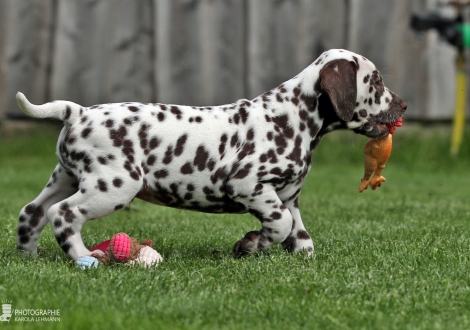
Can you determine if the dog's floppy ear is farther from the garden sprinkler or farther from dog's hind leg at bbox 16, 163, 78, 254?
the garden sprinkler

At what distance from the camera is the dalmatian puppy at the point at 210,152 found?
3971mm

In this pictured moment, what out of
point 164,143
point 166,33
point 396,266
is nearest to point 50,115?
point 164,143

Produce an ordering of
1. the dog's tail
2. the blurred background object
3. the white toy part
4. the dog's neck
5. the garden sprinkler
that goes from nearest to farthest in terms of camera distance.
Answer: the white toy part → the dog's tail → the dog's neck → the garden sprinkler → the blurred background object

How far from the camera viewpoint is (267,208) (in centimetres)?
413

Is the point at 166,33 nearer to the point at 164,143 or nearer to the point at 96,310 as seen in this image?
the point at 164,143

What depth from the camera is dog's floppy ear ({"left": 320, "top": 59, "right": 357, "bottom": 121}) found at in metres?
4.23

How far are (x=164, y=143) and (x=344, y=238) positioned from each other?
1412 mm

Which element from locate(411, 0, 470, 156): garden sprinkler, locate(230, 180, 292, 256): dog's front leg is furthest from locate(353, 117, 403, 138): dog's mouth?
locate(411, 0, 470, 156): garden sprinkler

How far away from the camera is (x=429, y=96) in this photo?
31.6 feet

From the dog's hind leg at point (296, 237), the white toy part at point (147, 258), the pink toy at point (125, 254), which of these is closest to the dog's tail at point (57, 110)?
the pink toy at point (125, 254)

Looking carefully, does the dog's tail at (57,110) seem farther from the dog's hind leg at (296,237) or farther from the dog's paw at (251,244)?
the dog's hind leg at (296,237)

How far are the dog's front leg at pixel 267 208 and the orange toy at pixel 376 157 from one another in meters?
0.66

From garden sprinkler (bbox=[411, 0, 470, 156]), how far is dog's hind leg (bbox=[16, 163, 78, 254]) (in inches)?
226

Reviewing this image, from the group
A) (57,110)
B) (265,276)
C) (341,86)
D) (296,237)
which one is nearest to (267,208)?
(296,237)
